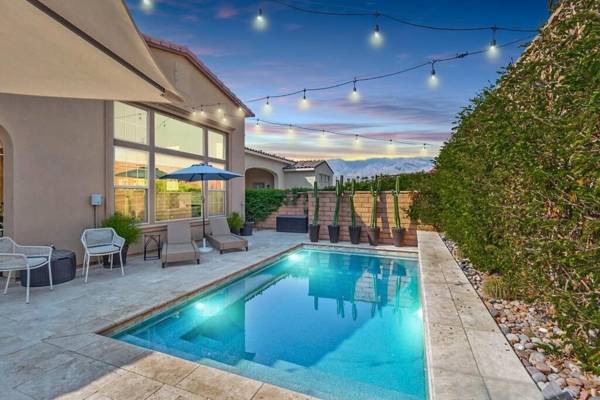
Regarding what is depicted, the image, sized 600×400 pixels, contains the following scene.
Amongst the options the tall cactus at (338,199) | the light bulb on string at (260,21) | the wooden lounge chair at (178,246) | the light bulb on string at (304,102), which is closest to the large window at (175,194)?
the wooden lounge chair at (178,246)

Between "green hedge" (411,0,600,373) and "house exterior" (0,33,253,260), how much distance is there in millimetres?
4098

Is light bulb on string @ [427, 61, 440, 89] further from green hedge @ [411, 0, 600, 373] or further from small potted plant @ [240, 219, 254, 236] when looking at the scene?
small potted plant @ [240, 219, 254, 236]

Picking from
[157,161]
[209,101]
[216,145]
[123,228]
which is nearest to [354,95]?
[209,101]

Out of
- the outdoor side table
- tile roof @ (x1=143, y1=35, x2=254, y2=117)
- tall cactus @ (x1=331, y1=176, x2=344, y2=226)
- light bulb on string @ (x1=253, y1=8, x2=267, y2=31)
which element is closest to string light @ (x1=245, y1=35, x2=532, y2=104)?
tile roof @ (x1=143, y1=35, x2=254, y2=117)

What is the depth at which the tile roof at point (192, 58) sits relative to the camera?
8.63 metres

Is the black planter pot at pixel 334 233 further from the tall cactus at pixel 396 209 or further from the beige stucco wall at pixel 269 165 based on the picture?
the beige stucco wall at pixel 269 165

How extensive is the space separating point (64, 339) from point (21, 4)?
3.38 meters

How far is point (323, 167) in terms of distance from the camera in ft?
78.4

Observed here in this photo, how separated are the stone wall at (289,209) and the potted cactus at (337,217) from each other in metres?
2.49

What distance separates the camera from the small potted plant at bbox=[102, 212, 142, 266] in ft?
23.3

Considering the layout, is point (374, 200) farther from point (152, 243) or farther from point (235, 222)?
point (152, 243)

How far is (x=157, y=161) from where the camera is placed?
9.00 meters

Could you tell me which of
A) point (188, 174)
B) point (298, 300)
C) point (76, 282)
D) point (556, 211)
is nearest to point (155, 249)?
point (188, 174)

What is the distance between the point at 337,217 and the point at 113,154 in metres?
7.24
